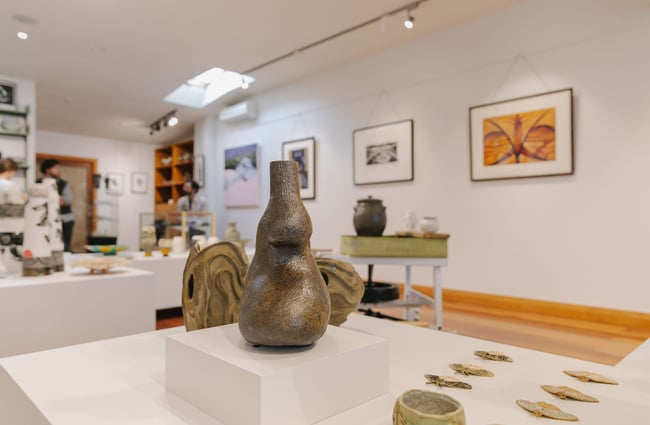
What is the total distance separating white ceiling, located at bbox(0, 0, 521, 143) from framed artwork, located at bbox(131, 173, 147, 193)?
3.20 m

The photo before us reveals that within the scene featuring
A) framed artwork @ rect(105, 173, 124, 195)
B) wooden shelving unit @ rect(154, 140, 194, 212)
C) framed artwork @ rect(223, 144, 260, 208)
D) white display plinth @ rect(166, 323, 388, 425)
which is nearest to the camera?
white display plinth @ rect(166, 323, 388, 425)

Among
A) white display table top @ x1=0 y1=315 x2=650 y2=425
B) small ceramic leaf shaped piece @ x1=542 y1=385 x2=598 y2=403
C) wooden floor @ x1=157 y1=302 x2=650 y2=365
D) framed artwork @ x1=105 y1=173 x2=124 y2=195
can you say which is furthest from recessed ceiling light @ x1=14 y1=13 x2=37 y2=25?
framed artwork @ x1=105 y1=173 x2=124 y2=195

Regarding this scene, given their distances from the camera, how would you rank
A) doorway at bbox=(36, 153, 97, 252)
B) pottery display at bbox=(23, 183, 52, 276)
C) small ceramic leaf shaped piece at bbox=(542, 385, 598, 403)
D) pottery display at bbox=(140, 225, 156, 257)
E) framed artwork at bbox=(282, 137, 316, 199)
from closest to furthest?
1. small ceramic leaf shaped piece at bbox=(542, 385, 598, 403)
2. pottery display at bbox=(23, 183, 52, 276)
3. pottery display at bbox=(140, 225, 156, 257)
4. framed artwork at bbox=(282, 137, 316, 199)
5. doorway at bbox=(36, 153, 97, 252)

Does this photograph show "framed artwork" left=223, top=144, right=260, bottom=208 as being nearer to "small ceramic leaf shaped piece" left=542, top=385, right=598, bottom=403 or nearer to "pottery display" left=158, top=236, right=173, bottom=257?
"pottery display" left=158, top=236, right=173, bottom=257

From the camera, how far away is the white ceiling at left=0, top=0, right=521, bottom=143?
3.65 meters

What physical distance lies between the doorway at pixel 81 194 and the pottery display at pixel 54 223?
23.6 ft

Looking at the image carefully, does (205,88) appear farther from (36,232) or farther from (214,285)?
(214,285)

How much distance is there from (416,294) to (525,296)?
1.16 meters

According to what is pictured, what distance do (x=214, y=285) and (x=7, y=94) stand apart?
593cm

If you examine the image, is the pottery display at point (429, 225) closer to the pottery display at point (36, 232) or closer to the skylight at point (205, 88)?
the pottery display at point (36, 232)

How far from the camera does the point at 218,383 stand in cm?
74

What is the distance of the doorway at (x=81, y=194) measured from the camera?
859 cm

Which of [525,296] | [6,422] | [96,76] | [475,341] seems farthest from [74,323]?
[96,76]

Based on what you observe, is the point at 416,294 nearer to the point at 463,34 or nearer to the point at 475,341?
the point at 475,341
